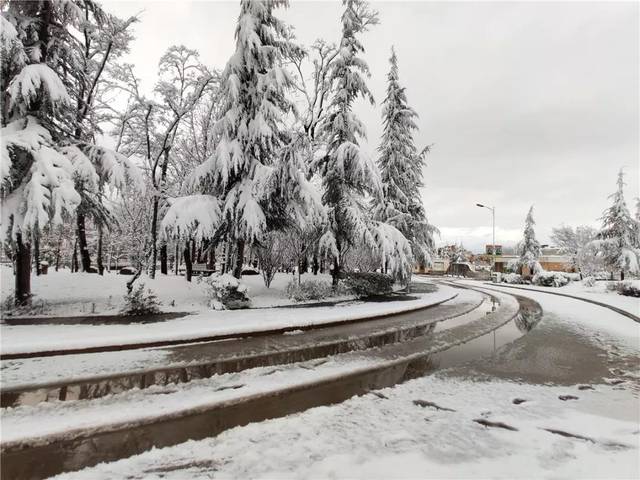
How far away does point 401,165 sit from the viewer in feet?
80.3

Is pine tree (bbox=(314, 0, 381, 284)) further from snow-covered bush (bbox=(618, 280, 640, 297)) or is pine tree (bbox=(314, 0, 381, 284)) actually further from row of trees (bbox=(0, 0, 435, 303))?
snow-covered bush (bbox=(618, 280, 640, 297))

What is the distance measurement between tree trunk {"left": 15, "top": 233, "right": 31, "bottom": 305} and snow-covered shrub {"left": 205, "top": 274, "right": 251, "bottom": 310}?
584cm

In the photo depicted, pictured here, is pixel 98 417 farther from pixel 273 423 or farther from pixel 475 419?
pixel 475 419

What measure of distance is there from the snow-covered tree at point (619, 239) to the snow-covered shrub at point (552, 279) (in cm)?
377

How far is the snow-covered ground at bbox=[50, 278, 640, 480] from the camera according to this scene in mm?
3100

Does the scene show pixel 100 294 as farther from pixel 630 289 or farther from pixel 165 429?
pixel 630 289

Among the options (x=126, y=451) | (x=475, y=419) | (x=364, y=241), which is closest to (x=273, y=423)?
(x=126, y=451)

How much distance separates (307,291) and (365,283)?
388 cm

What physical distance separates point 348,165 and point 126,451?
604 inches

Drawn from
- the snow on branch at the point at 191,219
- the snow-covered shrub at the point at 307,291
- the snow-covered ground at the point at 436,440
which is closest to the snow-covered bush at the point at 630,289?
the snow-covered shrub at the point at 307,291

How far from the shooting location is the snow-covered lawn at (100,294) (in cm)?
1166

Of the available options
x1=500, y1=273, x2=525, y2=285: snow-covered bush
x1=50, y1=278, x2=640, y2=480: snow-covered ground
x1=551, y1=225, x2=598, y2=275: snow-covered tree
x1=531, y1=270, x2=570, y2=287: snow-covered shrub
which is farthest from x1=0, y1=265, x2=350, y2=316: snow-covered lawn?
x1=551, y1=225, x2=598, y2=275: snow-covered tree

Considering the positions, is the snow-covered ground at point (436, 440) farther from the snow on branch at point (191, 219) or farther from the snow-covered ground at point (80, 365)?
the snow on branch at point (191, 219)

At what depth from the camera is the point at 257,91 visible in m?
14.5
